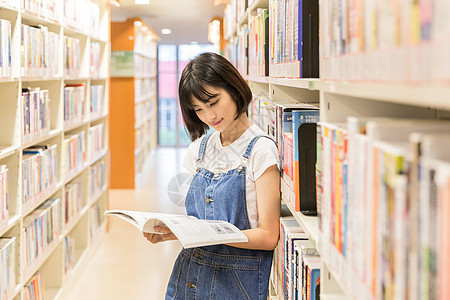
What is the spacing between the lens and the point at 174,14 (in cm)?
825

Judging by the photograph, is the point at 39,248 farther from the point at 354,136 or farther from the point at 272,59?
the point at 354,136

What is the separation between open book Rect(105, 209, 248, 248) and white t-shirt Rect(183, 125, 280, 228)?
0.14 metres

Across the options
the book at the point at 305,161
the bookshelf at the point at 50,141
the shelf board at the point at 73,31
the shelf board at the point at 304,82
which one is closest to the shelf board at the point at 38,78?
the bookshelf at the point at 50,141

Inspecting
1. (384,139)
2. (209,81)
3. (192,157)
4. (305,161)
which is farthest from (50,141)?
(384,139)

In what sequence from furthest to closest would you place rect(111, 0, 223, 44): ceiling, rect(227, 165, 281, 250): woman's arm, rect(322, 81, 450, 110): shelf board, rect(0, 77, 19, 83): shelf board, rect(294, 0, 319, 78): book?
rect(111, 0, 223, 44): ceiling < rect(0, 77, 19, 83): shelf board < rect(227, 165, 281, 250): woman's arm < rect(294, 0, 319, 78): book < rect(322, 81, 450, 110): shelf board

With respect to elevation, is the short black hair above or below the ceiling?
below

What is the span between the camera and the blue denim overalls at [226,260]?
5.82ft

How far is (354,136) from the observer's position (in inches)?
35.6

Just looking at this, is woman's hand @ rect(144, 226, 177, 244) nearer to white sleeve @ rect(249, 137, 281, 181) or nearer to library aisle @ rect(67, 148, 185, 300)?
white sleeve @ rect(249, 137, 281, 181)

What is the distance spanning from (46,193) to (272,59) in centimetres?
186

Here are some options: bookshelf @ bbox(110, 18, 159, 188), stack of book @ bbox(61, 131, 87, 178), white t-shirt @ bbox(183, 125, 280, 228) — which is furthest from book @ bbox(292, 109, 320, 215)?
bookshelf @ bbox(110, 18, 159, 188)

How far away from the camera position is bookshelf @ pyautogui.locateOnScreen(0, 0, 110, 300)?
8.98ft

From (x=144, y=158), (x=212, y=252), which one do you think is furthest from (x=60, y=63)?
(x=144, y=158)

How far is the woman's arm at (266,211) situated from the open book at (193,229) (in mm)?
121
